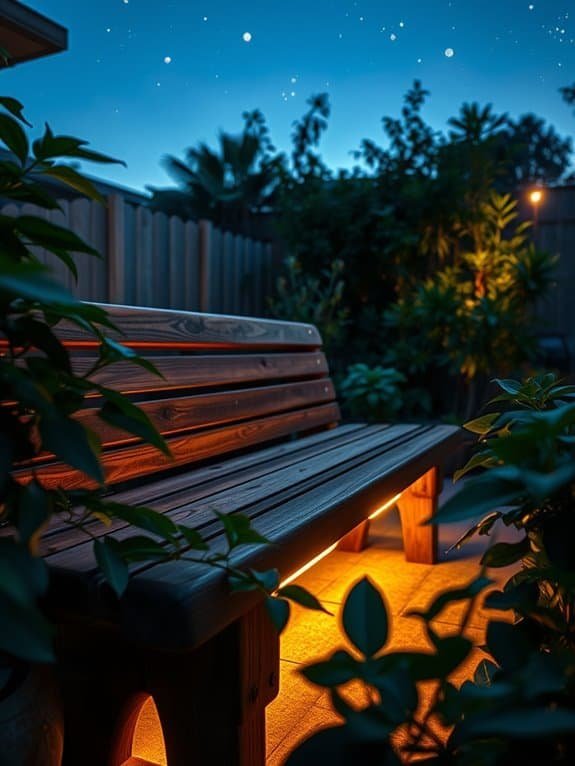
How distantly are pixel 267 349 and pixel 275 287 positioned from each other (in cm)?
318

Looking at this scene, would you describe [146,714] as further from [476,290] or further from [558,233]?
[558,233]

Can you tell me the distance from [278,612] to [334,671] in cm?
13

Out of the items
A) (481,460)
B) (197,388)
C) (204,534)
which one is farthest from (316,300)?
(481,460)

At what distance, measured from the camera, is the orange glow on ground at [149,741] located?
1379 millimetres

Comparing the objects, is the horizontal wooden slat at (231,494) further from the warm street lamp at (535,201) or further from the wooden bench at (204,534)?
the warm street lamp at (535,201)

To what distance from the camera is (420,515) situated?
8.55 feet

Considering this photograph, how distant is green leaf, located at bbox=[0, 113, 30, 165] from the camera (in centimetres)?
71

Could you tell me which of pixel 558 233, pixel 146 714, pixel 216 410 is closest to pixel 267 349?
pixel 216 410

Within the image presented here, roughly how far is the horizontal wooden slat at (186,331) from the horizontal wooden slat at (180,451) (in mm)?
265

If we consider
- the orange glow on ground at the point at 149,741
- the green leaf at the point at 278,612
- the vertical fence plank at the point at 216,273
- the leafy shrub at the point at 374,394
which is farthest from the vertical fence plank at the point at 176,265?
the green leaf at the point at 278,612

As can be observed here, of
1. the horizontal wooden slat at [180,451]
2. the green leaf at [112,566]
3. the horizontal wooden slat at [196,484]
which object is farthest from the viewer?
the horizontal wooden slat at [180,451]

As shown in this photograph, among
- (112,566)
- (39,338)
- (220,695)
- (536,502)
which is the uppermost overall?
(39,338)

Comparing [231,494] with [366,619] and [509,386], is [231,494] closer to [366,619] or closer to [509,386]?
[509,386]

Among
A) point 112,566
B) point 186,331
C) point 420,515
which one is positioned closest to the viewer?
point 112,566
